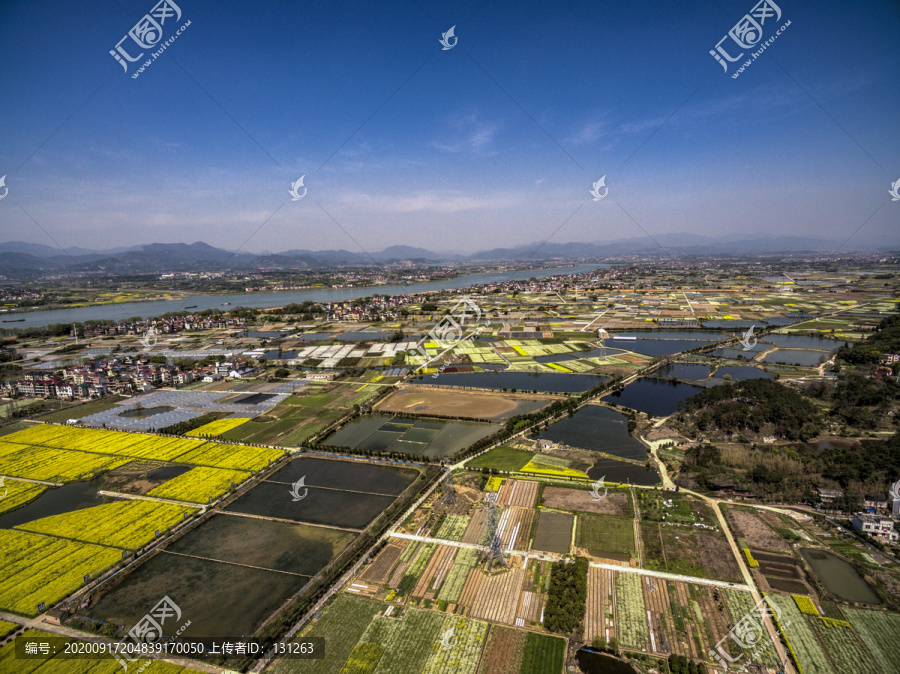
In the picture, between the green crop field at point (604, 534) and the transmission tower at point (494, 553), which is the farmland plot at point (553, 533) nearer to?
the green crop field at point (604, 534)

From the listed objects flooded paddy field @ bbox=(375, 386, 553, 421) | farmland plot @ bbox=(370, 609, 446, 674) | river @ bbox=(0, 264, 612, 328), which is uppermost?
river @ bbox=(0, 264, 612, 328)

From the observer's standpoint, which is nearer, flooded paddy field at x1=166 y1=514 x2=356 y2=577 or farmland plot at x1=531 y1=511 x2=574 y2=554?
flooded paddy field at x1=166 y1=514 x2=356 y2=577

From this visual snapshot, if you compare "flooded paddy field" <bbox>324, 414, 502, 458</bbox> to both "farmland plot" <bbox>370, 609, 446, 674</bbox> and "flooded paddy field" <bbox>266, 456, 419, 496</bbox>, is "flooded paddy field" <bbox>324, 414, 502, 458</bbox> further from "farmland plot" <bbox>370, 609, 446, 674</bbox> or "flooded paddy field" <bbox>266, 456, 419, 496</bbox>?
"farmland plot" <bbox>370, 609, 446, 674</bbox>

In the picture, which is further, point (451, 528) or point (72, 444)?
point (72, 444)

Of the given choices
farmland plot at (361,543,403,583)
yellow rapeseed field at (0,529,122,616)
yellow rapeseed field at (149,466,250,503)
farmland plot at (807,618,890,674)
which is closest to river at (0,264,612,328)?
yellow rapeseed field at (149,466,250,503)

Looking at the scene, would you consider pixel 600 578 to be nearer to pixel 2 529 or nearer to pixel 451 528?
pixel 451 528

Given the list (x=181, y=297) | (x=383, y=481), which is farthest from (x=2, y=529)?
(x=181, y=297)

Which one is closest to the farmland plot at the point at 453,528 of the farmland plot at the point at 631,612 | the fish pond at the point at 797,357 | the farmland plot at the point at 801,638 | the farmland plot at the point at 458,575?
the farmland plot at the point at 458,575
